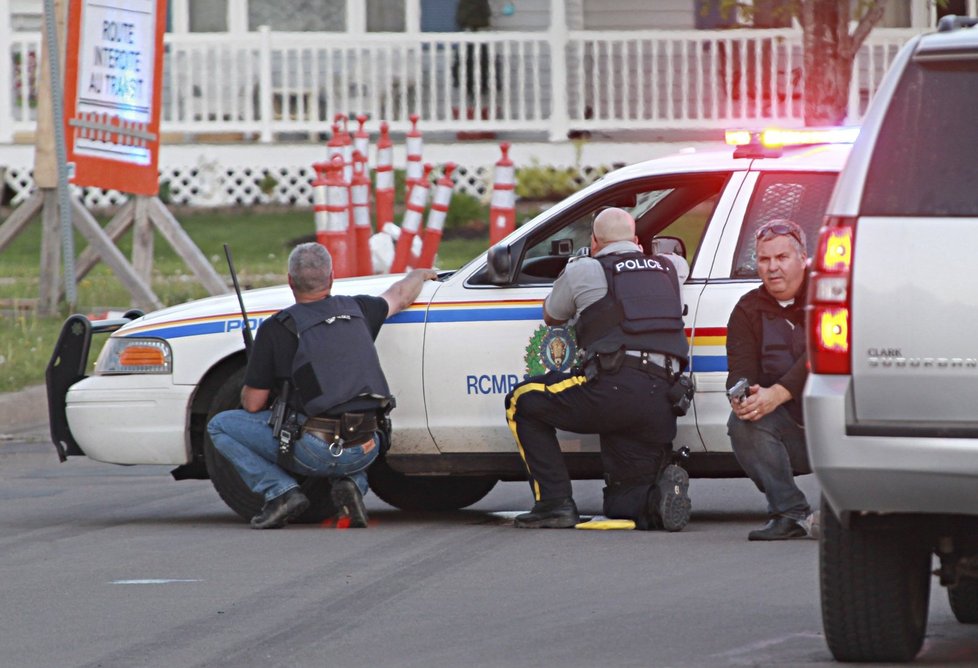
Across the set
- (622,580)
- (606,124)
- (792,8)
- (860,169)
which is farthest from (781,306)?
(606,124)

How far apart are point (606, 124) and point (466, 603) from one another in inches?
712

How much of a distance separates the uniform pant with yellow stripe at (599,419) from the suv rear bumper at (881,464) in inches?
125

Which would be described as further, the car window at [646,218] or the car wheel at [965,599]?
the car window at [646,218]

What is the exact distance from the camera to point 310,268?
862cm

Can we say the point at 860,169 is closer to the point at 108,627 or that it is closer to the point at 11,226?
the point at 108,627

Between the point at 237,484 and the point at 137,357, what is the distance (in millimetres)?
771

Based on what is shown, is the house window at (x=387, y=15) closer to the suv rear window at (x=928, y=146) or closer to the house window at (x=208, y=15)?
the house window at (x=208, y=15)

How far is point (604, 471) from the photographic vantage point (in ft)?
28.5

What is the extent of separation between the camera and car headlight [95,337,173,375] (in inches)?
356

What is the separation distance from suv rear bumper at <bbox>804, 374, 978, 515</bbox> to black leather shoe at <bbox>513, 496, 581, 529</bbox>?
11.5ft

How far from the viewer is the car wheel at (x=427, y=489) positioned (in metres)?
9.52

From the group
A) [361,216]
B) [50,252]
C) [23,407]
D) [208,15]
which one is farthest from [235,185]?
[23,407]

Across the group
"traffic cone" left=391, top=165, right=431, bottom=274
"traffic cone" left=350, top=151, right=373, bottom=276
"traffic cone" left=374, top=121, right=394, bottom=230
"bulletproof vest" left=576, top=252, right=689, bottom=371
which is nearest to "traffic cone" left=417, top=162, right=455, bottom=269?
"traffic cone" left=391, top=165, right=431, bottom=274

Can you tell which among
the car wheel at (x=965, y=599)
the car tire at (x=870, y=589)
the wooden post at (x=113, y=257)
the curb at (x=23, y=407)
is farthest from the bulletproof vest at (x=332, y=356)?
the wooden post at (x=113, y=257)
